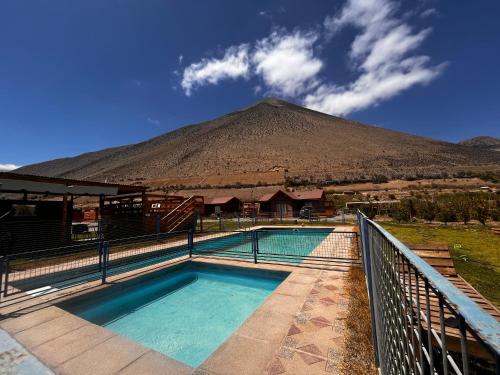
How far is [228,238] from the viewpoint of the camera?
13.9 m

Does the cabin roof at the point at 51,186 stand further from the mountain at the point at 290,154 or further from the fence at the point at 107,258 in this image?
the mountain at the point at 290,154

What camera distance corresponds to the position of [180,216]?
17.7 m

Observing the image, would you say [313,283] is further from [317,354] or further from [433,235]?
[433,235]

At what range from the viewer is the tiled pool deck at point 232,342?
3.59 meters

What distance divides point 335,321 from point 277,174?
65.0 meters

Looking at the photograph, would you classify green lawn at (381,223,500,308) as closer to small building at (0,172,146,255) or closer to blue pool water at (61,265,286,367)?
blue pool water at (61,265,286,367)

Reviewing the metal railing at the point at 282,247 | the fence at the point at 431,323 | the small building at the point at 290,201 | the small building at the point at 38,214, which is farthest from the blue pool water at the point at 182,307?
the small building at the point at 290,201

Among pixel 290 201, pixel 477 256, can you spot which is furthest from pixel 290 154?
pixel 477 256

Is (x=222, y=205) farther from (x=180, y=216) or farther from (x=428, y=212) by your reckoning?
(x=428, y=212)

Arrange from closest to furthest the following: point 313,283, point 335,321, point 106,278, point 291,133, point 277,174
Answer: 1. point 335,321
2. point 313,283
3. point 106,278
4. point 277,174
5. point 291,133

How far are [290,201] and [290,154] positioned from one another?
53039 millimetres

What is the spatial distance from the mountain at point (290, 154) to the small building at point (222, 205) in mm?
29754

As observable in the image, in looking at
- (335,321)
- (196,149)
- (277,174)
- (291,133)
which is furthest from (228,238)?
(291,133)

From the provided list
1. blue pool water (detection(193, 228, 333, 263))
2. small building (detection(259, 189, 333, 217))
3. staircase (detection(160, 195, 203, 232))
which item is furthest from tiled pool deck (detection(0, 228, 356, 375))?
small building (detection(259, 189, 333, 217))
